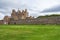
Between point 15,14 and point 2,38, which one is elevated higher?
point 15,14

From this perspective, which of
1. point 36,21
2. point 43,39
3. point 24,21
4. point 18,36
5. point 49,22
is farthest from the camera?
point 24,21

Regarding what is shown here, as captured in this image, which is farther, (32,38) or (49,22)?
(49,22)

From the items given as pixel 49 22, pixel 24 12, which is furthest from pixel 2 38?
pixel 24 12

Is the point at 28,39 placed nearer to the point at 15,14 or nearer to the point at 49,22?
the point at 49,22

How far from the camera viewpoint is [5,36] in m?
15.9

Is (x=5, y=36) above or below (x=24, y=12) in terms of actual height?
below

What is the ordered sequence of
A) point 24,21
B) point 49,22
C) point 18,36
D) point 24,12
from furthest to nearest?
1. point 24,12
2. point 24,21
3. point 49,22
4. point 18,36

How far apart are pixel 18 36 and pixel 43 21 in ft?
62.1

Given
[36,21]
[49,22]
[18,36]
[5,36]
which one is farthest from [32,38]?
[36,21]

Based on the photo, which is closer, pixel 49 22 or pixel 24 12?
pixel 49 22

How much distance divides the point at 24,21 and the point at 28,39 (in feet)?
78.1

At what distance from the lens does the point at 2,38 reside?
1523 cm

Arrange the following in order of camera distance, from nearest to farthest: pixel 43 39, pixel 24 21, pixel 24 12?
pixel 43 39 → pixel 24 21 → pixel 24 12

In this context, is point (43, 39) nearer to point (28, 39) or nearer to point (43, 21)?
point (28, 39)
